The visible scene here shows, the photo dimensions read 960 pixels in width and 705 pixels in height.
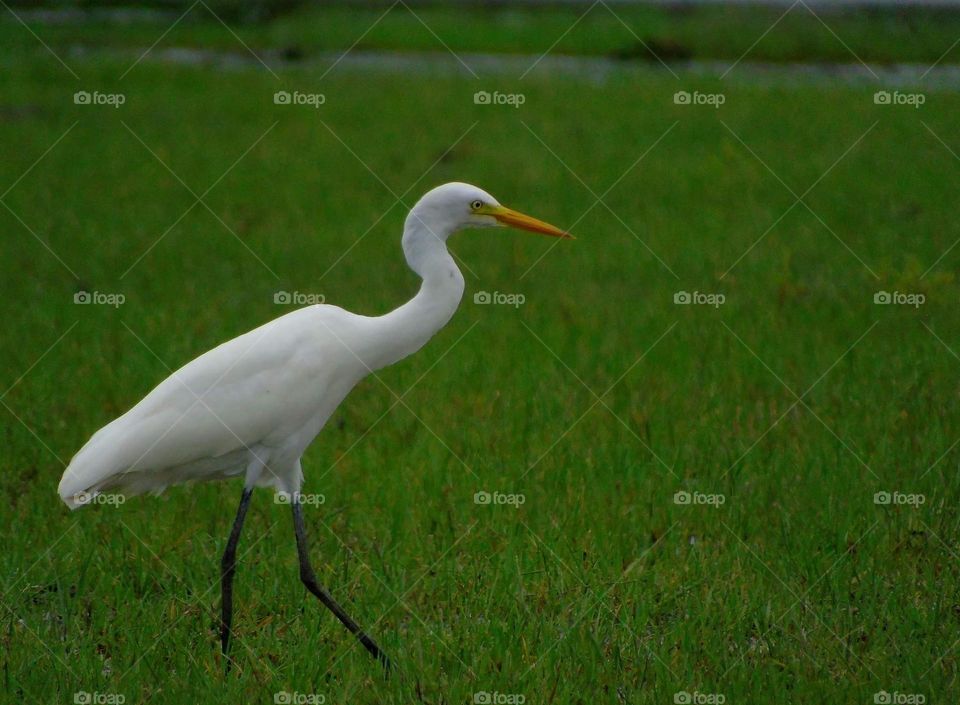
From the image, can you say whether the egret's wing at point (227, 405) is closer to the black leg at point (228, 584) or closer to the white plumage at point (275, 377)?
the white plumage at point (275, 377)

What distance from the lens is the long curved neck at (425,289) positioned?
4.27 m

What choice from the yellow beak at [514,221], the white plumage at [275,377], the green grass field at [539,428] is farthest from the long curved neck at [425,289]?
the green grass field at [539,428]

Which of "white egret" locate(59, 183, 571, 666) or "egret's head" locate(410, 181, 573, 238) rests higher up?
"egret's head" locate(410, 181, 573, 238)

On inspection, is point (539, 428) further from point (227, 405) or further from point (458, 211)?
point (227, 405)

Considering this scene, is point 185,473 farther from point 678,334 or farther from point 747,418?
point 678,334

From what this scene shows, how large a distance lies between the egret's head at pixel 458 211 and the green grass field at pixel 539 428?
1.34 m

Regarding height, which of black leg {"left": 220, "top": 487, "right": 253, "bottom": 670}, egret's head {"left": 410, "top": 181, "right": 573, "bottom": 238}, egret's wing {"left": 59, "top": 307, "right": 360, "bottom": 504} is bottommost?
black leg {"left": 220, "top": 487, "right": 253, "bottom": 670}

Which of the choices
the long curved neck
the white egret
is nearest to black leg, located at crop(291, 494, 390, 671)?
the white egret

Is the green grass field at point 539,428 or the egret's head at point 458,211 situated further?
the egret's head at point 458,211

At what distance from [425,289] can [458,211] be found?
304 mm

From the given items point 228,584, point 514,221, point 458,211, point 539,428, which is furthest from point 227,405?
point 539,428

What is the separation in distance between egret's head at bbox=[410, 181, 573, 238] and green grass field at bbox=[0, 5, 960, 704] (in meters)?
1.34

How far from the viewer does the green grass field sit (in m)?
4.07

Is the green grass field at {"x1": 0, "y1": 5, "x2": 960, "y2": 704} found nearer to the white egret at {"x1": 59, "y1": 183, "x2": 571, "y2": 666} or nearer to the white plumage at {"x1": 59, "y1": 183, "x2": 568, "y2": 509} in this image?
the white egret at {"x1": 59, "y1": 183, "x2": 571, "y2": 666}
